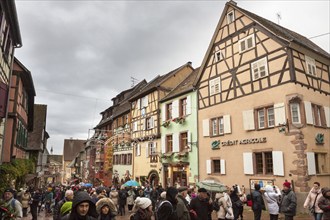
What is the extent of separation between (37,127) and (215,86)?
73.2 feet

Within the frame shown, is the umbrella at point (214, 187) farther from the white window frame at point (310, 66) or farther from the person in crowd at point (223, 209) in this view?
the white window frame at point (310, 66)

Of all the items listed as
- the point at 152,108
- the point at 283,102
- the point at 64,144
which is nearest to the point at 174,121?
the point at 152,108

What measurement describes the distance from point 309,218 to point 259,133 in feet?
17.1

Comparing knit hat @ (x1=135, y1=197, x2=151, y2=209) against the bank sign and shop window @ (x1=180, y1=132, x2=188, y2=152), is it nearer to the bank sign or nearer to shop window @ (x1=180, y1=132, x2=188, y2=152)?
the bank sign

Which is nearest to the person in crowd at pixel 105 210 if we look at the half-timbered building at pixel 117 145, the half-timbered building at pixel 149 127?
the half-timbered building at pixel 149 127

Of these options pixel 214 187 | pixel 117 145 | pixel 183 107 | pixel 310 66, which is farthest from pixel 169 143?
pixel 214 187

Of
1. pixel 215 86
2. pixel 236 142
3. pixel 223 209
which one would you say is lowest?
pixel 223 209

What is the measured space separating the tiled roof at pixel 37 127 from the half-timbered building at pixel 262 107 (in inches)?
755

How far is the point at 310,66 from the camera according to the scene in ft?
55.4

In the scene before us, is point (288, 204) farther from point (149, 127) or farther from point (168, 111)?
point (149, 127)

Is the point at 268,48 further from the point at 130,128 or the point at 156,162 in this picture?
the point at 130,128

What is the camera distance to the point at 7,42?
44.7 ft

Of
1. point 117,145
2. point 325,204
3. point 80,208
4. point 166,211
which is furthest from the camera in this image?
point 117,145

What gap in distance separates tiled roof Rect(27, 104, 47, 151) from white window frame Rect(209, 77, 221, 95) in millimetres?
19931
